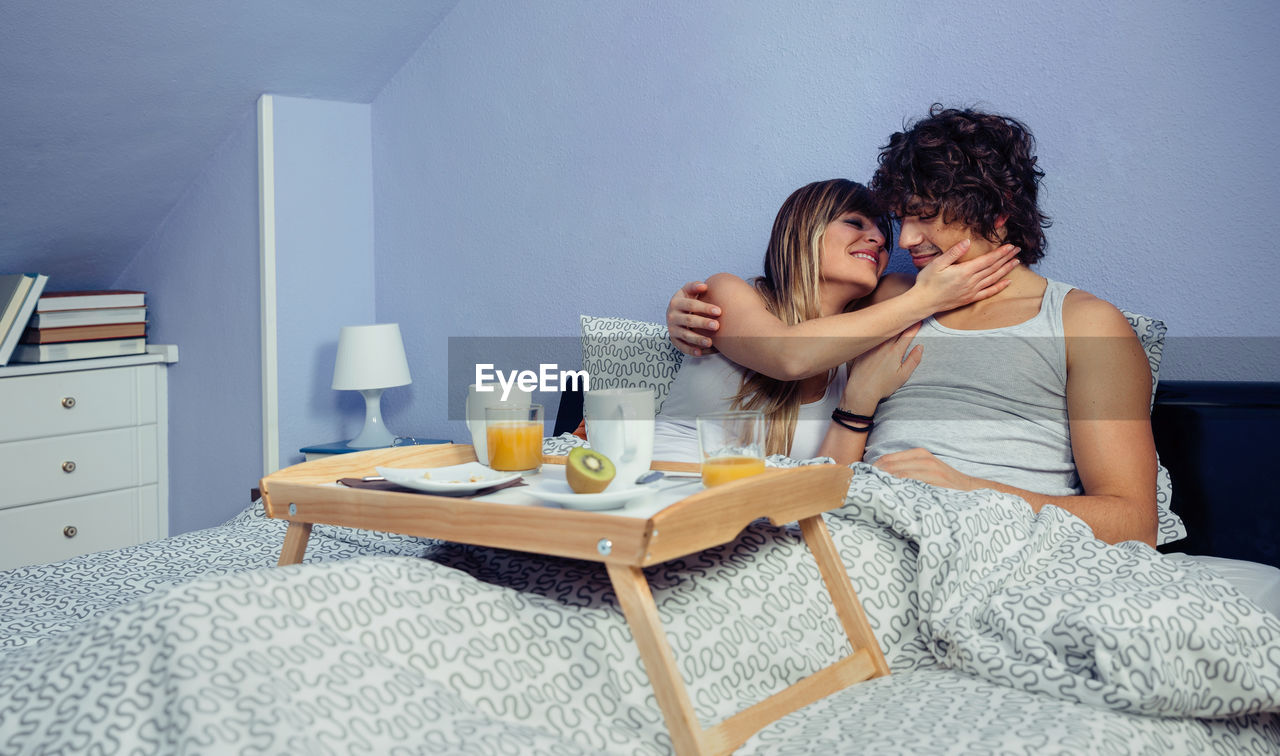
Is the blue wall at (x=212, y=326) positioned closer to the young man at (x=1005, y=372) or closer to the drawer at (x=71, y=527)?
the drawer at (x=71, y=527)

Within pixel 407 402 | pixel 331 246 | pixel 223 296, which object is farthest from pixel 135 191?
pixel 407 402

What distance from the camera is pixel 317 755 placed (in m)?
0.85

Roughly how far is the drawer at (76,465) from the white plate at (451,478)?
211 centimetres

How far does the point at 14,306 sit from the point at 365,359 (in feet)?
3.33

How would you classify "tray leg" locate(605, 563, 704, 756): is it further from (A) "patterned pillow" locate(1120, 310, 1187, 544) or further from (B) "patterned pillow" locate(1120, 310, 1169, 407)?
(B) "patterned pillow" locate(1120, 310, 1169, 407)

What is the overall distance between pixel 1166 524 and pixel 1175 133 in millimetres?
763

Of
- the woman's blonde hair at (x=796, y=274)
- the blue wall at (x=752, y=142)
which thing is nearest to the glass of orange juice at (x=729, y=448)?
the woman's blonde hair at (x=796, y=274)

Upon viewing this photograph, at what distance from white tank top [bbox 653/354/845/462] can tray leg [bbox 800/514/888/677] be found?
666mm

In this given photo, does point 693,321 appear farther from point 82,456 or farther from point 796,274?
point 82,456

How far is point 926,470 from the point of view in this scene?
5.51ft

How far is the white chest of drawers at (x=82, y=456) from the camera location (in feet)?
9.64

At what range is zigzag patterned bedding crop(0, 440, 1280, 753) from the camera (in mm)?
897

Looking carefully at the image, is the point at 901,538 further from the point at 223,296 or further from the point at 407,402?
the point at 223,296

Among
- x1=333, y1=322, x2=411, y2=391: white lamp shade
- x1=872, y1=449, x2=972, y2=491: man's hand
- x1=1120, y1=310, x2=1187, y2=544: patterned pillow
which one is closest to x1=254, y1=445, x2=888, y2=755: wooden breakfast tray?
x1=872, y1=449, x2=972, y2=491: man's hand
